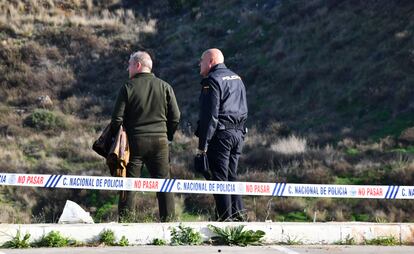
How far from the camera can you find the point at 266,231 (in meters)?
7.51

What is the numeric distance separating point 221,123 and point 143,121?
78cm

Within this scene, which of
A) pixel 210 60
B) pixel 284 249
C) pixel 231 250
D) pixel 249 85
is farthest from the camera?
pixel 249 85

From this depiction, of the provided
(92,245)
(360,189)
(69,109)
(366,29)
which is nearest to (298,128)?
(366,29)

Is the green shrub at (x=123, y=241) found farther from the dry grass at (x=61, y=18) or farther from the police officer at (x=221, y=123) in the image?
the dry grass at (x=61, y=18)

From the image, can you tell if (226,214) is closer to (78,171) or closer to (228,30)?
(78,171)

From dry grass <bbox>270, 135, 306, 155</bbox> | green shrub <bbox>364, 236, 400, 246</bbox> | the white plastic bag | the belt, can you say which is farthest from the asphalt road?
dry grass <bbox>270, 135, 306, 155</bbox>

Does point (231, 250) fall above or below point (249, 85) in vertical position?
below

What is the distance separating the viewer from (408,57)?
23703mm

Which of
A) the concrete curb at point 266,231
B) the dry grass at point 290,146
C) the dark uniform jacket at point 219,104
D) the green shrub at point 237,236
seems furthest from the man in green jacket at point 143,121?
the dry grass at point 290,146

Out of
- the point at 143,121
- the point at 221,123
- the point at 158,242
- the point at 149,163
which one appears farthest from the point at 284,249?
the point at 143,121

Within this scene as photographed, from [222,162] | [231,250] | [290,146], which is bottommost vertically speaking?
[231,250]

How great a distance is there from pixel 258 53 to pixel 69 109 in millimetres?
7092

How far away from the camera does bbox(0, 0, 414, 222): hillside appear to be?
17.7m

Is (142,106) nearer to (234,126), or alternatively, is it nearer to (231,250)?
(234,126)
